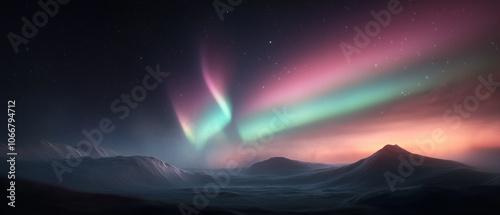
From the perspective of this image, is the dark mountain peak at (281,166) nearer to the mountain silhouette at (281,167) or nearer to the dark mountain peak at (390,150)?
the mountain silhouette at (281,167)

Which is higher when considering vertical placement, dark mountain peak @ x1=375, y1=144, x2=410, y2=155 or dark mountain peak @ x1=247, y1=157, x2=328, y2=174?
dark mountain peak @ x1=247, y1=157, x2=328, y2=174

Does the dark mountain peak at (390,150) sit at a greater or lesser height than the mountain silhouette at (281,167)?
lesser

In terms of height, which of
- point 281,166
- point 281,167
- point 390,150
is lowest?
point 390,150

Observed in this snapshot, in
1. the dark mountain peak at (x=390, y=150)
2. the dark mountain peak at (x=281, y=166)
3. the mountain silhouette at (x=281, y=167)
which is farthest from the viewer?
the dark mountain peak at (x=281, y=166)

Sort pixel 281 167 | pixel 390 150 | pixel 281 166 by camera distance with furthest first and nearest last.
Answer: pixel 281 166, pixel 281 167, pixel 390 150

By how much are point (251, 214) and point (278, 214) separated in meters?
1.63

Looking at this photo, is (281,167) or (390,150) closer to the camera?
(390,150)

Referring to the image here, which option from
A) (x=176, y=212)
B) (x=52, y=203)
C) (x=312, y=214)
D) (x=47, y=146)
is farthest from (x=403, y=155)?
(x=47, y=146)

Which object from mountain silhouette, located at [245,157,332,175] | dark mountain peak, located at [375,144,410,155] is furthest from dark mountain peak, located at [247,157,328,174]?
dark mountain peak, located at [375,144,410,155]

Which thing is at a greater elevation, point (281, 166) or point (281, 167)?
point (281, 166)

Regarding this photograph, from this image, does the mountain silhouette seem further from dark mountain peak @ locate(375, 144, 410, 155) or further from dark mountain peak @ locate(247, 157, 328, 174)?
dark mountain peak @ locate(375, 144, 410, 155)

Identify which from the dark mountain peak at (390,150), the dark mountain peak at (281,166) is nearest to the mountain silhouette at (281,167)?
the dark mountain peak at (281,166)

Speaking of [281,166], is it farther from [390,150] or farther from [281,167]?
[390,150]

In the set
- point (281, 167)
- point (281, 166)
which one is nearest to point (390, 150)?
point (281, 167)
